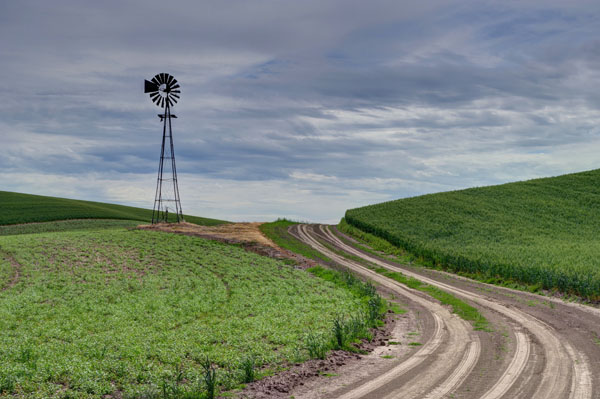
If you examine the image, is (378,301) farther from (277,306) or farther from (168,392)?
(168,392)

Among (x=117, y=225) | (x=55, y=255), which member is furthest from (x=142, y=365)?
(x=117, y=225)

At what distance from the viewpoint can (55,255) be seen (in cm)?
4216

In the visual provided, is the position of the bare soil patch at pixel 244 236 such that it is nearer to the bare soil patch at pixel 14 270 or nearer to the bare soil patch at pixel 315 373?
the bare soil patch at pixel 14 270

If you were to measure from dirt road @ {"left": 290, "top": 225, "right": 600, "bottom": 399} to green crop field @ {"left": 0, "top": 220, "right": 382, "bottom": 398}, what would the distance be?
307 centimetres

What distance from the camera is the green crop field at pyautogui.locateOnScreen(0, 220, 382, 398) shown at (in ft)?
48.0

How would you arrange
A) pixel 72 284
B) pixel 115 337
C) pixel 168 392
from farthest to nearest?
pixel 72 284 → pixel 115 337 → pixel 168 392

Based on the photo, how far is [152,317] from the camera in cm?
2338

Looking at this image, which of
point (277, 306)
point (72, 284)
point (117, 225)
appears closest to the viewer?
point (277, 306)

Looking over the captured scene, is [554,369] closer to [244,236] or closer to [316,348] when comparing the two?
[316,348]

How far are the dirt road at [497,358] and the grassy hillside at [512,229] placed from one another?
23.1ft

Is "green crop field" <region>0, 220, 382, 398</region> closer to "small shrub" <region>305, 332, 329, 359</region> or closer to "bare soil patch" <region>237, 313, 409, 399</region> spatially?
"small shrub" <region>305, 332, 329, 359</region>

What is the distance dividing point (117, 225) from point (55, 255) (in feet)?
131

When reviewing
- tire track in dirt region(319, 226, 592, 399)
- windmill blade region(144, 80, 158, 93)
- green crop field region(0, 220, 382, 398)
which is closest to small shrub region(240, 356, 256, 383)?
green crop field region(0, 220, 382, 398)

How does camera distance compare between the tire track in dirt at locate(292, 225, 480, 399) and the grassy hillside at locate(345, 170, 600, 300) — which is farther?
the grassy hillside at locate(345, 170, 600, 300)
